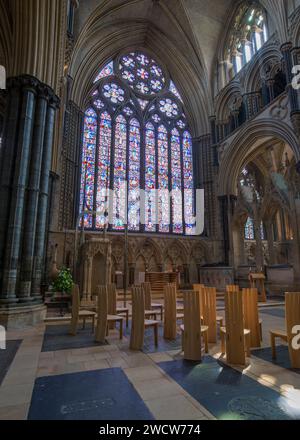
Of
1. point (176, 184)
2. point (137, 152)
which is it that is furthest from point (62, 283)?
point (176, 184)

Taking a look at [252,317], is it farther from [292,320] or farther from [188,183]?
[188,183]

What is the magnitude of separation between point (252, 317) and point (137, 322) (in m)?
1.76

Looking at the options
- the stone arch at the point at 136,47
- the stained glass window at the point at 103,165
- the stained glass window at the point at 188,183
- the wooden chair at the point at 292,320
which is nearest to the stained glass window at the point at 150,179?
the stained glass window at the point at 188,183

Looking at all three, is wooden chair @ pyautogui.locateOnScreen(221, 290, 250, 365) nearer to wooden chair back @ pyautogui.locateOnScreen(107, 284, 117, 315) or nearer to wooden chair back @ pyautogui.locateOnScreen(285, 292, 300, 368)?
wooden chair back @ pyautogui.locateOnScreen(285, 292, 300, 368)

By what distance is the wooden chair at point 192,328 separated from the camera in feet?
10.8

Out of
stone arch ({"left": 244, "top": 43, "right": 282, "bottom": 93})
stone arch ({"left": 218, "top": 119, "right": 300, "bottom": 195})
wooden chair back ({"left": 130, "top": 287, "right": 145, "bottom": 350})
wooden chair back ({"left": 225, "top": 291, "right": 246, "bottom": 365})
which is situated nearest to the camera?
wooden chair back ({"left": 225, "top": 291, "right": 246, "bottom": 365})

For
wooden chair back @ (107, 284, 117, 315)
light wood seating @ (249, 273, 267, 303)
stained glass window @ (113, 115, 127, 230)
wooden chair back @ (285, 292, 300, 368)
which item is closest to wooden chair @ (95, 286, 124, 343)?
wooden chair back @ (107, 284, 117, 315)

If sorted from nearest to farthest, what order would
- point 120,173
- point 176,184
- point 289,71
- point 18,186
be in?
point 18,186
point 289,71
point 120,173
point 176,184

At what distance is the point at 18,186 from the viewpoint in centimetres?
598

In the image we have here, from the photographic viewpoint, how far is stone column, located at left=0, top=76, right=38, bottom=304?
5633 mm

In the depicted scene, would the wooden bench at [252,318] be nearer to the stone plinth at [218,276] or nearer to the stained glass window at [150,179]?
the stone plinth at [218,276]

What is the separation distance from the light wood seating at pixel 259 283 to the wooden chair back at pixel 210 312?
215 inches

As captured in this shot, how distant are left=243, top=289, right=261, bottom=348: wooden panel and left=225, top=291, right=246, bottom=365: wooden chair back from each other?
92 cm
